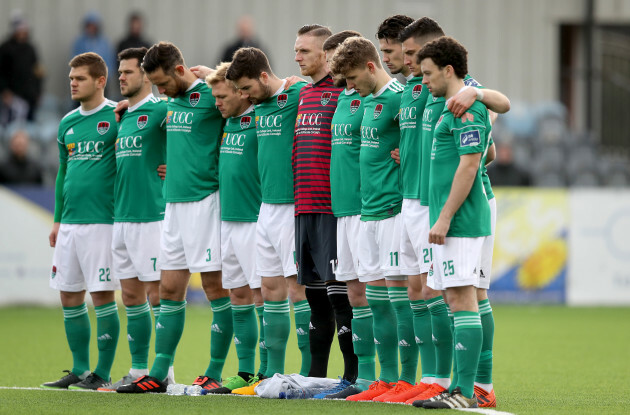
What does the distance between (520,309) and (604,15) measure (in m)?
8.58

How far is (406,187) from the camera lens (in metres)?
6.67

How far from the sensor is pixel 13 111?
17.0m

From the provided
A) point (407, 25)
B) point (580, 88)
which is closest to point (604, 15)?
point (580, 88)

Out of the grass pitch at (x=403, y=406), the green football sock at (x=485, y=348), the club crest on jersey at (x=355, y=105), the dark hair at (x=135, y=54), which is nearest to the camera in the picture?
the grass pitch at (x=403, y=406)

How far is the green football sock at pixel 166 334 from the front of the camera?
744 cm

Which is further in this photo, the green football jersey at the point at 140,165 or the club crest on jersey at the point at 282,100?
the green football jersey at the point at 140,165

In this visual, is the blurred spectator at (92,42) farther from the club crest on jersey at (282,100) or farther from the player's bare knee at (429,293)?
the player's bare knee at (429,293)

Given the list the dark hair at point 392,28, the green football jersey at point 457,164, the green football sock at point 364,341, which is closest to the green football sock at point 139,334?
the green football sock at point 364,341

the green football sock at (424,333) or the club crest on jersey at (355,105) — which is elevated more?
the club crest on jersey at (355,105)

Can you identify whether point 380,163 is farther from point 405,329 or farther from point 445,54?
point 405,329

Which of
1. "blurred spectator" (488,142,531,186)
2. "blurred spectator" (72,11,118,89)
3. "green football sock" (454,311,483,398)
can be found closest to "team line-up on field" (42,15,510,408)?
"green football sock" (454,311,483,398)

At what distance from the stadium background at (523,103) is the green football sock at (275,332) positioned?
793 cm

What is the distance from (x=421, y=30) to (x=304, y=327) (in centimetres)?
227

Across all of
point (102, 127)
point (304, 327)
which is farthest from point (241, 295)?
point (102, 127)
